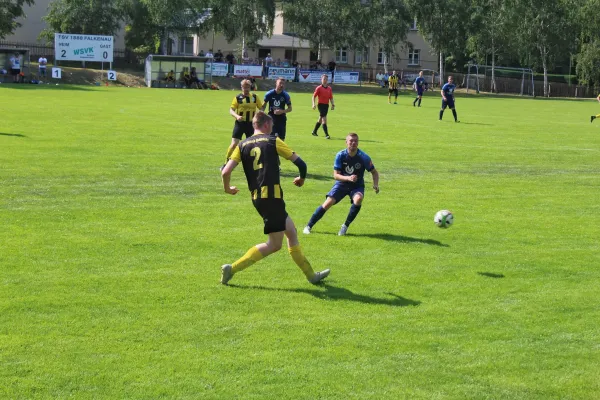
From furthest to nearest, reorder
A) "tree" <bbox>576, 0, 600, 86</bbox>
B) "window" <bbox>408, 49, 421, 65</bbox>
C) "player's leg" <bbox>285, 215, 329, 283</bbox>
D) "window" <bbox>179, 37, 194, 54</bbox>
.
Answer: "window" <bbox>408, 49, 421, 65</bbox> < "window" <bbox>179, 37, 194, 54</bbox> < "tree" <bbox>576, 0, 600, 86</bbox> < "player's leg" <bbox>285, 215, 329, 283</bbox>

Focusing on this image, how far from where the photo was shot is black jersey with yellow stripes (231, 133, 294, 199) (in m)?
8.71

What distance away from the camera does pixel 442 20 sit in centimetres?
7556

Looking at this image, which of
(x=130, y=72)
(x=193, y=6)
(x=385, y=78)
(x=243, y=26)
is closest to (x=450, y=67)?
(x=385, y=78)

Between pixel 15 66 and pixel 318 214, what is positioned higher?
pixel 15 66

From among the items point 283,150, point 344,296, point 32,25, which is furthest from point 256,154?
point 32,25

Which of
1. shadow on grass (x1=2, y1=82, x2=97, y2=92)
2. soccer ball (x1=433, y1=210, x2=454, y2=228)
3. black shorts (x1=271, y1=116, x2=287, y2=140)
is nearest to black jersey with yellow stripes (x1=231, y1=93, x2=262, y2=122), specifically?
black shorts (x1=271, y1=116, x2=287, y2=140)

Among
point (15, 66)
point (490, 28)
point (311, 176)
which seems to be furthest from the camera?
point (490, 28)

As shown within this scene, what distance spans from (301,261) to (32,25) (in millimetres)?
72329

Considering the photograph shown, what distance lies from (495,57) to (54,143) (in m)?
67.2

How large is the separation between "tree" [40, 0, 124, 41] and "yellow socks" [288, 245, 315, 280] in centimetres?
6237

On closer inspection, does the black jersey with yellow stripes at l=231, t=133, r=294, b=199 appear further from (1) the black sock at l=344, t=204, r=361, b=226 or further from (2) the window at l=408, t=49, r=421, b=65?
(2) the window at l=408, t=49, r=421, b=65

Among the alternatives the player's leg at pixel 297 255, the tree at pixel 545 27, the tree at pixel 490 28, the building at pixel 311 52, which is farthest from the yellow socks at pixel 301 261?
the building at pixel 311 52

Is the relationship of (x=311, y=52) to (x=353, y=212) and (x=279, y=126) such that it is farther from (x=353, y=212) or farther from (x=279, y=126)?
(x=353, y=212)

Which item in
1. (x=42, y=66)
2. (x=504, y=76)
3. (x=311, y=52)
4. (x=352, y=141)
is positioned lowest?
(x=352, y=141)
